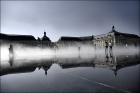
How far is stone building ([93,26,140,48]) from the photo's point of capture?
91.0 m

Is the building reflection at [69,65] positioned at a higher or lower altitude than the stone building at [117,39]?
lower

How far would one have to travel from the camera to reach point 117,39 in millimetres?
91188

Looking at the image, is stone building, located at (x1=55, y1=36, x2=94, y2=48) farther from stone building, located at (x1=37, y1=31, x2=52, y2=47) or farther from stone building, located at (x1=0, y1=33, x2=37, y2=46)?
stone building, located at (x1=0, y1=33, x2=37, y2=46)

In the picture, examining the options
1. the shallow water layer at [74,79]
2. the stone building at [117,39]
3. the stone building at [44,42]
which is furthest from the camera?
the stone building at [44,42]

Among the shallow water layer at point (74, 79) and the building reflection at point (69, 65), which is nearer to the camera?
the shallow water layer at point (74, 79)

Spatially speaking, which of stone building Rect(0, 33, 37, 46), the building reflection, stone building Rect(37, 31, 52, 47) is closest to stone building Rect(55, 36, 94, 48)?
stone building Rect(37, 31, 52, 47)

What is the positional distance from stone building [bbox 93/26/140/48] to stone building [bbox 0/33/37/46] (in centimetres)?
5592

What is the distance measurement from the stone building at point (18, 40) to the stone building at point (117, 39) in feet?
183

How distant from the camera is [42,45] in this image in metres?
102

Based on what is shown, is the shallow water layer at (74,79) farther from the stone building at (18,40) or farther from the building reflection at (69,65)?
the stone building at (18,40)

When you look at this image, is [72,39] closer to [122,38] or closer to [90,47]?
Answer: [90,47]

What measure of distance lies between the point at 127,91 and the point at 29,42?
338ft

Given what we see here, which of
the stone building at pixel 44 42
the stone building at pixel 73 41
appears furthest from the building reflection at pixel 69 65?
the stone building at pixel 73 41

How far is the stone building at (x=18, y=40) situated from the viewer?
8734 centimetres
